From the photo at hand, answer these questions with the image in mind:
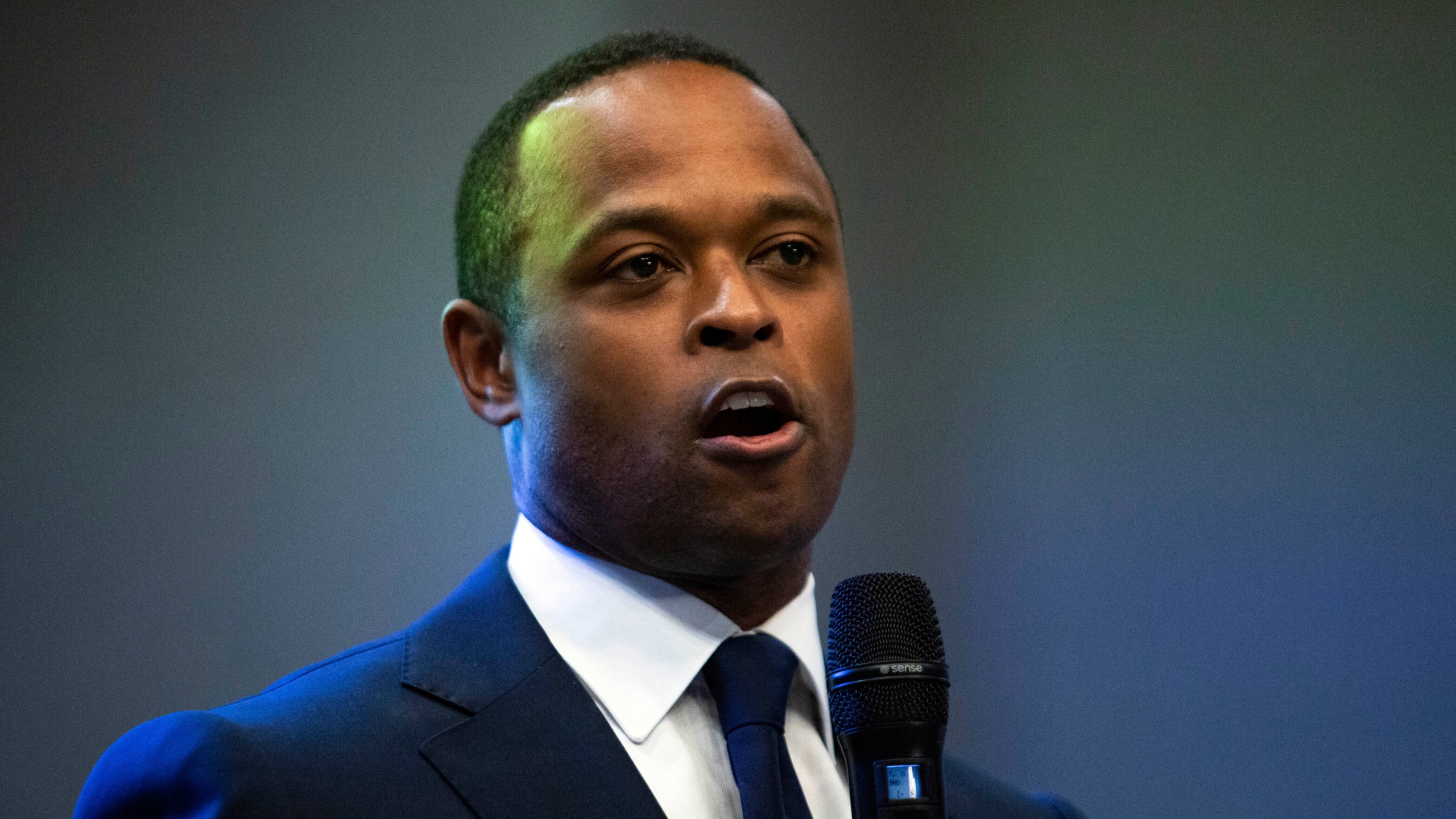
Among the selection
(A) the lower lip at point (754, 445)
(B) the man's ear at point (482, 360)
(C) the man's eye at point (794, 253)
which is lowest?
(A) the lower lip at point (754, 445)

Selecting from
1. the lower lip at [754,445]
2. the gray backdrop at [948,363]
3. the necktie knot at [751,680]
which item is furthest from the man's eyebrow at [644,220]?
the gray backdrop at [948,363]

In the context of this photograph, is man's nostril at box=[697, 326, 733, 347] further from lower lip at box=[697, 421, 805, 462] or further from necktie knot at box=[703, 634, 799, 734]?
necktie knot at box=[703, 634, 799, 734]

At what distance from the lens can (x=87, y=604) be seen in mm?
2143

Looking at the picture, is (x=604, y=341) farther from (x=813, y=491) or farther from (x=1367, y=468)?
(x=1367, y=468)

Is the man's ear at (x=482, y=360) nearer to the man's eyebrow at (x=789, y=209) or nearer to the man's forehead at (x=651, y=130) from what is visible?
the man's forehead at (x=651, y=130)

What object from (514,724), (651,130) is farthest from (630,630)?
(651,130)

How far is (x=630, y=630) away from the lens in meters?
1.64

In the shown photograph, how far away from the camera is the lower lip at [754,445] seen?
156 cm

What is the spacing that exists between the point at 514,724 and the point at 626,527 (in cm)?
26

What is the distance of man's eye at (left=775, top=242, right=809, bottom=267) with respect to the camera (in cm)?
172

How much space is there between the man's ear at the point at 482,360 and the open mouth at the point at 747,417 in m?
0.31

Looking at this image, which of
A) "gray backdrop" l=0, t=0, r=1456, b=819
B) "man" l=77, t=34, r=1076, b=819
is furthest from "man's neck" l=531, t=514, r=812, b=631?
"gray backdrop" l=0, t=0, r=1456, b=819

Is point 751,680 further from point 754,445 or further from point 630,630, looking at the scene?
point 754,445

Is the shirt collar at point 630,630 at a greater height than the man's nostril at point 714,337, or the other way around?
the man's nostril at point 714,337
